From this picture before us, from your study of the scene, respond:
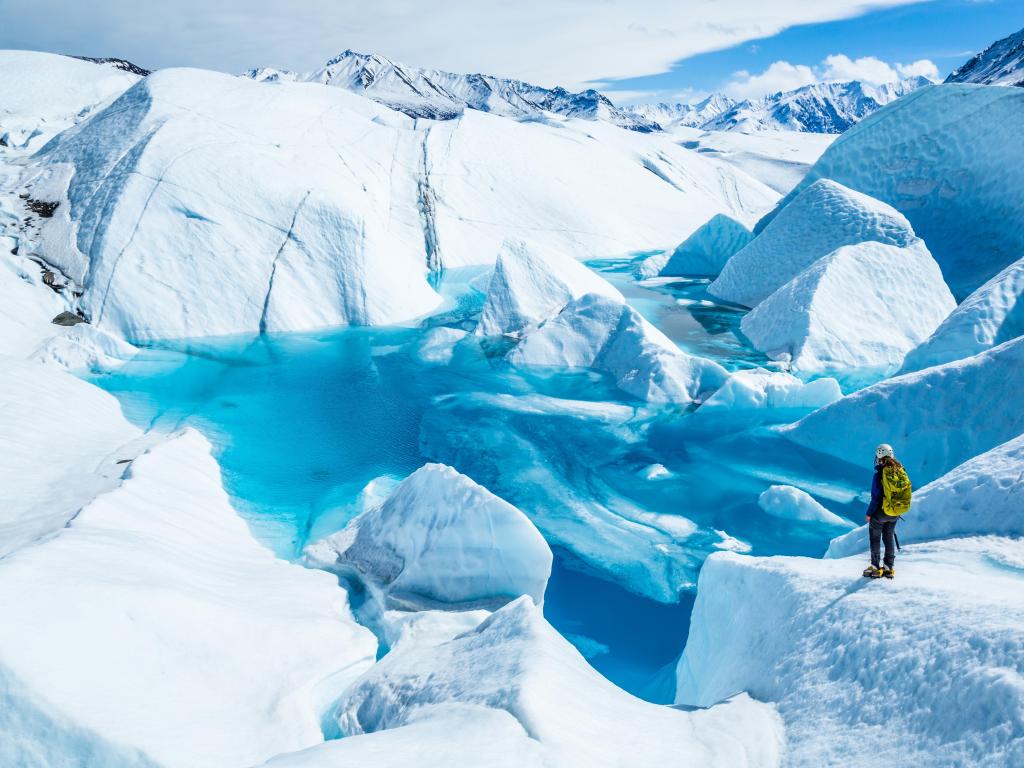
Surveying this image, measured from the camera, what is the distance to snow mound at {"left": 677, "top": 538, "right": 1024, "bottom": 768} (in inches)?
100.0

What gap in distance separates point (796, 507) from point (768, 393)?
293 cm

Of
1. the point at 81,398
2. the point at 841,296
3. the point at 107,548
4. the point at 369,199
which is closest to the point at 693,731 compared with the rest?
the point at 107,548

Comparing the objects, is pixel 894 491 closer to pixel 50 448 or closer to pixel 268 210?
pixel 50 448

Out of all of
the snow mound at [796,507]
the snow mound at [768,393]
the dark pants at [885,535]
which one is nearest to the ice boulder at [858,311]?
the snow mound at [768,393]

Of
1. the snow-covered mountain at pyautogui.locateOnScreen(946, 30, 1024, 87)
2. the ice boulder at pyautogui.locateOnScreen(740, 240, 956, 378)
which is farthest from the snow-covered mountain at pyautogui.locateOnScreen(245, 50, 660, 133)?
the ice boulder at pyautogui.locateOnScreen(740, 240, 956, 378)

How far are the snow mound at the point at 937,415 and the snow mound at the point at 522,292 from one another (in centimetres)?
592

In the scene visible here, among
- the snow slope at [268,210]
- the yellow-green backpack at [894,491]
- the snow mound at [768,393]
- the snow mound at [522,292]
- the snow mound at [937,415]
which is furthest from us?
the snow mound at [522,292]

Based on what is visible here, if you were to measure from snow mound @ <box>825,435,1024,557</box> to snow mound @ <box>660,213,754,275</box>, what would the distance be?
1429 cm

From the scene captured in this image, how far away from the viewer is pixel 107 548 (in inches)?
162

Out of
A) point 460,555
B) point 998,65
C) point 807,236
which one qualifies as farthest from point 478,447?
point 998,65

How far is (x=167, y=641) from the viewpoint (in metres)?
3.60

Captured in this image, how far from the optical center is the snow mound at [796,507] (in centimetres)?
657

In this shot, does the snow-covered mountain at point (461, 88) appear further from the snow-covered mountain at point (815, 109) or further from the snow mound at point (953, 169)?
the snow mound at point (953, 169)

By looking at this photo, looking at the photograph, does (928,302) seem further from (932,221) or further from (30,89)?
(30,89)
